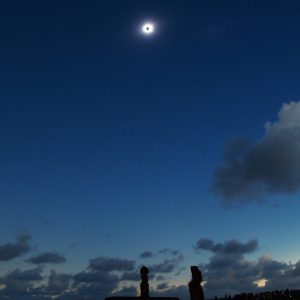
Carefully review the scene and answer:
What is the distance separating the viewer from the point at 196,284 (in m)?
13.8

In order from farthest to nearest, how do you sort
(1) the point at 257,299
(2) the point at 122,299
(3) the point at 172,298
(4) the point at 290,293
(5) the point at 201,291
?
(4) the point at 290,293 → (1) the point at 257,299 → (3) the point at 172,298 → (2) the point at 122,299 → (5) the point at 201,291

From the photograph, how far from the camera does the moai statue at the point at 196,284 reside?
1376 centimetres

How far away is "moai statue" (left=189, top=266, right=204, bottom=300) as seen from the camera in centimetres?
1376

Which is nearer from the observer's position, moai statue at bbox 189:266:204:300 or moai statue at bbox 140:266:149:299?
moai statue at bbox 189:266:204:300

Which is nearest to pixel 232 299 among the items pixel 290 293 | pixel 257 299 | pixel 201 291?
pixel 257 299

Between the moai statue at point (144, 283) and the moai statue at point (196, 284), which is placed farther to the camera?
the moai statue at point (144, 283)

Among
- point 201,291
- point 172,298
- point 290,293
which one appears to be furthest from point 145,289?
point 290,293

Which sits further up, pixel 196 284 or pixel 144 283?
pixel 144 283

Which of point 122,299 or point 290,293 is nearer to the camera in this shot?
point 122,299

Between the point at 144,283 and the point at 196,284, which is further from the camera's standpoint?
the point at 144,283

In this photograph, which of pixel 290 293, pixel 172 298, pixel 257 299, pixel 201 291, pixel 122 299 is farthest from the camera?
pixel 290 293

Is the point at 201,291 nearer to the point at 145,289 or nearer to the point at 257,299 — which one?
the point at 145,289

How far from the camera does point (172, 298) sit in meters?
18.6

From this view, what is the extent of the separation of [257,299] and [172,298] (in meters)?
7.89
